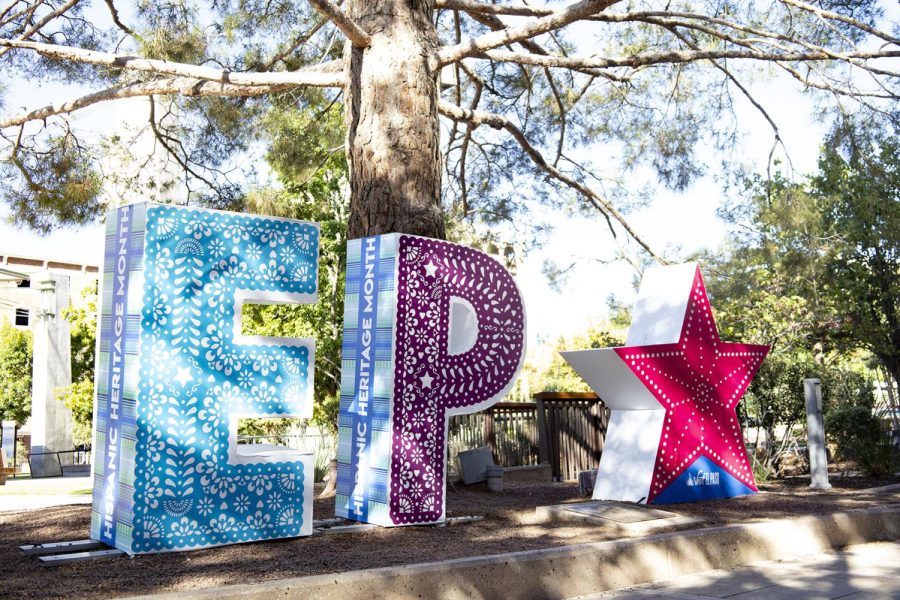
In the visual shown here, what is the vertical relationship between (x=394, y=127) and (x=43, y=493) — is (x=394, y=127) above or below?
above

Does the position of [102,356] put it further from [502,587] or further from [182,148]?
[182,148]

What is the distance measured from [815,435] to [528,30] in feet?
19.9

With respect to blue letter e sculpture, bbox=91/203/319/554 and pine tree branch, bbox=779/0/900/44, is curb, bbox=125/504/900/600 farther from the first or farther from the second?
pine tree branch, bbox=779/0/900/44

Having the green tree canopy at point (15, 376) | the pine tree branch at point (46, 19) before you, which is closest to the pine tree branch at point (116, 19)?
the pine tree branch at point (46, 19)

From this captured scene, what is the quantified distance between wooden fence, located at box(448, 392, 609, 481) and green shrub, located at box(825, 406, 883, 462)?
12.6ft

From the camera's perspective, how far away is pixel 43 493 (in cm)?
1396

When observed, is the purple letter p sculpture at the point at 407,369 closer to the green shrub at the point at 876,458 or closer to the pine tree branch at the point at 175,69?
the pine tree branch at the point at 175,69

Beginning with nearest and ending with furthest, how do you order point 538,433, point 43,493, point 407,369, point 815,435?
point 407,369
point 815,435
point 43,493
point 538,433

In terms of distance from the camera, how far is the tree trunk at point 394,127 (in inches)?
321

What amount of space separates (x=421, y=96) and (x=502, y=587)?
4.95 metres

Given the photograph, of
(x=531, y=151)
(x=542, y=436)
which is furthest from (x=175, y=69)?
(x=542, y=436)

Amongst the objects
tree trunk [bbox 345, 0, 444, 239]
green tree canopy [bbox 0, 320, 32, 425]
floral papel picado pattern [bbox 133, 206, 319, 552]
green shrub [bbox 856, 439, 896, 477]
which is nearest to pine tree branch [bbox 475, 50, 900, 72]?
tree trunk [bbox 345, 0, 444, 239]

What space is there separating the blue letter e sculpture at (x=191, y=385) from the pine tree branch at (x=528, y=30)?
291 cm

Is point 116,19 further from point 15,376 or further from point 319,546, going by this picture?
point 15,376
